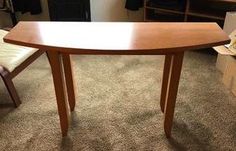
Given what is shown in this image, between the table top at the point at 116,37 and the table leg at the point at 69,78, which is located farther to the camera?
the table leg at the point at 69,78

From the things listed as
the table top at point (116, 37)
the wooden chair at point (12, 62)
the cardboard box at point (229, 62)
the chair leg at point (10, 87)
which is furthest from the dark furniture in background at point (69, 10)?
the cardboard box at point (229, 62)

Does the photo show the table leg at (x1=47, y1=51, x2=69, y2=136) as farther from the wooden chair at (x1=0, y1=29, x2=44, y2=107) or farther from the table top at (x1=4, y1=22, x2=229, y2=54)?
the wooden chair at (x1=0, y1=29, x2=44, y2=107)

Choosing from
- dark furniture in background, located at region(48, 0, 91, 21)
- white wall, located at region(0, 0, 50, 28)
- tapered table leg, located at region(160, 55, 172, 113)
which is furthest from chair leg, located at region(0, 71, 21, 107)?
white wall, located at region(0, 0, 50, 28)

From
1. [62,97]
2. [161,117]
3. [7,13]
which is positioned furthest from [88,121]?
[7,13]

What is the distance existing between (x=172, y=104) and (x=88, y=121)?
616mm

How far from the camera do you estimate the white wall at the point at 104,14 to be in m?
2.96

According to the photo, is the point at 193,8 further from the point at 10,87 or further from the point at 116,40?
the point at 10,87

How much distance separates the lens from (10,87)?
5.70ft

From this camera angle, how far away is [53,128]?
1.64 m

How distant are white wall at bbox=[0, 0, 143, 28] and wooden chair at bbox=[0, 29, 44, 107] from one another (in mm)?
1294

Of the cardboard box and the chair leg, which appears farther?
the cardboard box

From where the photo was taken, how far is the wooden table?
1.12m

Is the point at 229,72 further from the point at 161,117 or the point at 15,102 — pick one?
the point at 15,102

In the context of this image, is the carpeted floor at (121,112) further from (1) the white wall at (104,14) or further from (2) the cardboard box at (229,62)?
(1) the white wall at (104,14)
